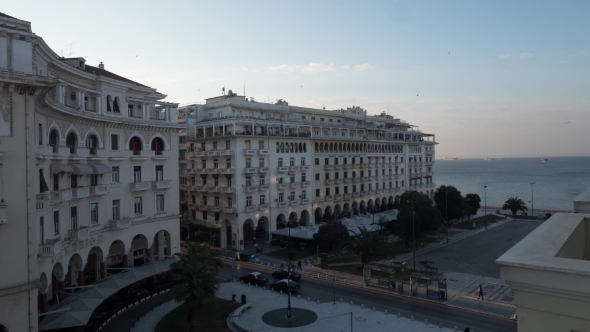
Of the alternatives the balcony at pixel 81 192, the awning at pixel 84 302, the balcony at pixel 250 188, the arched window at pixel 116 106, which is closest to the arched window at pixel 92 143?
the arched window at pixel 116 106

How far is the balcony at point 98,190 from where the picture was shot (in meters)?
32.6

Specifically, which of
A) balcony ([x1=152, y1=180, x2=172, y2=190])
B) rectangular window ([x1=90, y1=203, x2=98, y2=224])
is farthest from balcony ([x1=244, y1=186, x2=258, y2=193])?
rectangular window ([x1=90, y1=203, x2=98, y2=224])

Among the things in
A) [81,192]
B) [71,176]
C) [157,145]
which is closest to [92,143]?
[71,176]

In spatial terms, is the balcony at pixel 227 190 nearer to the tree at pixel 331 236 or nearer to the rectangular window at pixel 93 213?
the tree at pixel 331 236

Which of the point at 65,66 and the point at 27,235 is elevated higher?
the point at 65,66

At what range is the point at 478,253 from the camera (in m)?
51.2

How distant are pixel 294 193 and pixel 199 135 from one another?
16.3 meters

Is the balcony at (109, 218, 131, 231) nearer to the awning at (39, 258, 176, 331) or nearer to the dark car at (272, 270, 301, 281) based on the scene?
the awning at (39, 258, 176, 331)

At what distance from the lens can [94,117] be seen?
32.8 meters

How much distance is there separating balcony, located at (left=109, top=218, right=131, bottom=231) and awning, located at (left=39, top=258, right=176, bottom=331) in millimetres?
3728

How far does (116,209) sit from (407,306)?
995 inches

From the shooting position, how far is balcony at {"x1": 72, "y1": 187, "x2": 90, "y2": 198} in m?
30.1

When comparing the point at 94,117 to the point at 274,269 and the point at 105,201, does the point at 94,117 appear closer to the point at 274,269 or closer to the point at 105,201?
the point at 105,201

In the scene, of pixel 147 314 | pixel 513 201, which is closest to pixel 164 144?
pixel 147 314
